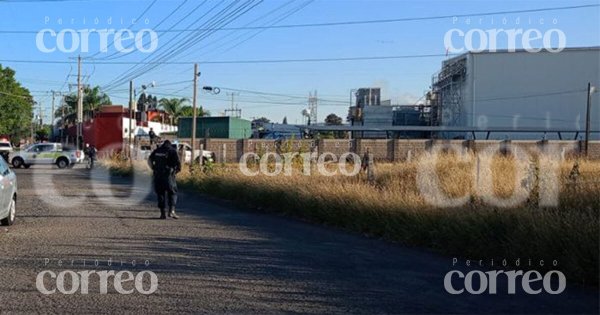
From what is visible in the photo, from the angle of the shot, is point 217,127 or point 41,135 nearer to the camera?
point 217,127

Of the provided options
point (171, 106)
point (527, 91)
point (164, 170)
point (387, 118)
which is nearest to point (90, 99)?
point (171, 106)

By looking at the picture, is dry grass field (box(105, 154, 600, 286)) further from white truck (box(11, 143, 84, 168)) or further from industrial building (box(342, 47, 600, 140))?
industrial building (box(342, 47, 600, 140))

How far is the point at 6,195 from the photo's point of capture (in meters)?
12.0

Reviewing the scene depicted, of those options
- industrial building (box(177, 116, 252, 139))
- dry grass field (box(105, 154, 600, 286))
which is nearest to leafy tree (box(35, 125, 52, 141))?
industrial building (box(177, 116, 252, 139))

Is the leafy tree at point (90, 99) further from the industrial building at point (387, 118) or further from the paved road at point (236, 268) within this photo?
the paved road at point (236, 268)

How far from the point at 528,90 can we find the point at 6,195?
6425 centimetres

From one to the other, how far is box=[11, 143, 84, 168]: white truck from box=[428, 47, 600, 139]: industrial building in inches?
1585

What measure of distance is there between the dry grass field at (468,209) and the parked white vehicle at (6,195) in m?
6.26

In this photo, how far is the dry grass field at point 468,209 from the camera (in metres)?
8.27

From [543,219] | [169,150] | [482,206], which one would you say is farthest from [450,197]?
[169,150]

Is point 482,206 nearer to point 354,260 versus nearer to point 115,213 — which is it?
point 354,260

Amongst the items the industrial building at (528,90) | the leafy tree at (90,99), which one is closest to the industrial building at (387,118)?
the industrial building at (528,90)

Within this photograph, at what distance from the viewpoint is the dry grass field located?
8.27 meters

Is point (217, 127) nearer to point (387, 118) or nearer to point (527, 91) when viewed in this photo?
point (387, 118)
